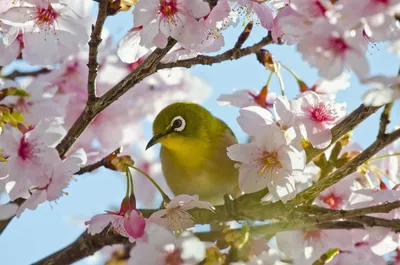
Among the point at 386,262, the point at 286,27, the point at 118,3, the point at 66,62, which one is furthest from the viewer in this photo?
the point at 66,62

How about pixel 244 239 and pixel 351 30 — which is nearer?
pixel 351 30

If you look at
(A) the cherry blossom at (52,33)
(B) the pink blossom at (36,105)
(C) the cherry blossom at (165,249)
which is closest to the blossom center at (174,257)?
(C) the cherry blossom at (165,249)

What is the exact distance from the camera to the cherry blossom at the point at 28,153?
8.30 feet

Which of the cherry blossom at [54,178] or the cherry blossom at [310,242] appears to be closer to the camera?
the cherry blossom at [54,178]

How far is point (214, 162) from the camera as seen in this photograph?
4254 millimetres

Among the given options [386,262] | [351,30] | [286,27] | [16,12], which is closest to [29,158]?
[16,12]

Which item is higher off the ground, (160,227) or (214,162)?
(214,162)

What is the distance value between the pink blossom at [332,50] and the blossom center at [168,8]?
0.53 metres

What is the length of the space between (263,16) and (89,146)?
5.98 ft

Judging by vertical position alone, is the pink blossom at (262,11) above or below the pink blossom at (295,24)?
above

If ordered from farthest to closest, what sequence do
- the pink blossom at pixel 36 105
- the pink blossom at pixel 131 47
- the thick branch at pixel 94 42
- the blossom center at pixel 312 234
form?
the blossom center at pixel 312 234 < the pink blossom at pixel 36 105 < the pink blossom at pixel 131 47 < the thick branch at pixel 94 42

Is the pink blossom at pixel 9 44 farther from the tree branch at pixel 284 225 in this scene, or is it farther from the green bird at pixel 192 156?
the green bird at pixel 192 156

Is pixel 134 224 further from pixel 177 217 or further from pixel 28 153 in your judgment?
pixel 28 153

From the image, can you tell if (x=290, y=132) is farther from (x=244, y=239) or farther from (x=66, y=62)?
(x=66, y=62)
